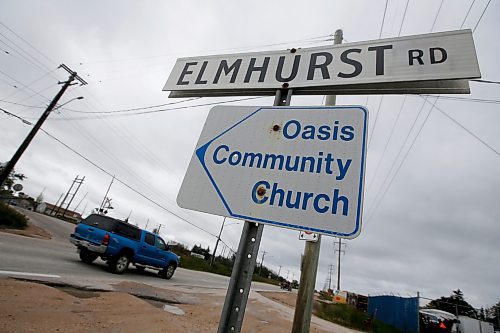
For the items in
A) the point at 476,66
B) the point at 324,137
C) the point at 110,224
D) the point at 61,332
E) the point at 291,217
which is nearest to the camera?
the point at 291,217

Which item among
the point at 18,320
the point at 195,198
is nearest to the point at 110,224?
the point at 18,320

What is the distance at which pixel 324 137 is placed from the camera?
124cm

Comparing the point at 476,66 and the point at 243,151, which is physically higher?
the point at 476,66

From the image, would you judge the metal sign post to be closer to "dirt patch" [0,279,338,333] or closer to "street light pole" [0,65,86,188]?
"dirt patch" [0,279,338,333]

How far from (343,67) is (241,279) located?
4.70 ft

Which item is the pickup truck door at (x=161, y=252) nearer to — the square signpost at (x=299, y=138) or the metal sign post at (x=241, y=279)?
the square signpost at (x=299, y=138)

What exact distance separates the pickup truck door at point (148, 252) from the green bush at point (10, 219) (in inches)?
341

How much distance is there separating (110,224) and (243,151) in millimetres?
7923

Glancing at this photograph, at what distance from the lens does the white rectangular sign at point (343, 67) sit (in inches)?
58.8

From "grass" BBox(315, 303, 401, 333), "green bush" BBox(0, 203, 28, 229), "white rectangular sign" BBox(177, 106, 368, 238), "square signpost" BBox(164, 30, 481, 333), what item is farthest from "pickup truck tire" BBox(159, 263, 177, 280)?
"white rectangular sign" BBox(177, 106, 368, 238)

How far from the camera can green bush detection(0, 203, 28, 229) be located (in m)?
12.6

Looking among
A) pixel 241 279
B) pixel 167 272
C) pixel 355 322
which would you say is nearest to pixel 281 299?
pixel 355 322

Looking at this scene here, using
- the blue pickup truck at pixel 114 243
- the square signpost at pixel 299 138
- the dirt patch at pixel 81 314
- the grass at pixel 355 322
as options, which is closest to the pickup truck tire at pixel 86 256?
the blue pickup truck at pixel 114 243

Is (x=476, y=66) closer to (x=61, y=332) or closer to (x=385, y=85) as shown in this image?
(x=385, y=85)
